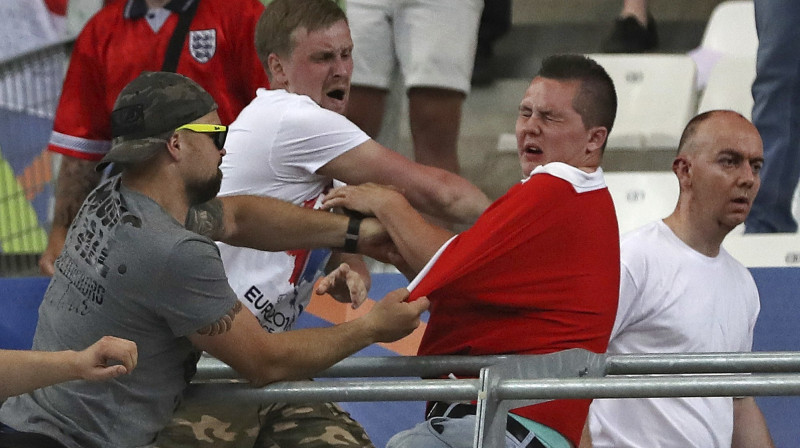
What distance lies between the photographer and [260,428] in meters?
3.25

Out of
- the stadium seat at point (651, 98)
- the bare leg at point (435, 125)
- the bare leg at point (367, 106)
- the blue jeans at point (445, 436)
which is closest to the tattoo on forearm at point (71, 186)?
the bare leg at point (367, 106)

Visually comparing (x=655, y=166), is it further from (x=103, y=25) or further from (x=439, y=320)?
(x=439, y=320)

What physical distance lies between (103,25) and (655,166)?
280cm

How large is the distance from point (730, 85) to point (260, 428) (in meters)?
3.56

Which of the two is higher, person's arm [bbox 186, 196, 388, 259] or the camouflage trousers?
person's arm [bbox 186, 196, 388, 259]

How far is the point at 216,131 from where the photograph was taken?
2.81 m

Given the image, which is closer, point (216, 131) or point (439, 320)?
point (216, 131)

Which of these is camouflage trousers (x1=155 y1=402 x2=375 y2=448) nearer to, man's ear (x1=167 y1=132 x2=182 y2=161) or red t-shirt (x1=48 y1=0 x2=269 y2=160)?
man's ear (x1=167 y1=132 x2=182 y2=161)

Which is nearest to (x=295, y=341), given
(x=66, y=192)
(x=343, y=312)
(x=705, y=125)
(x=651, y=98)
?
(x=705, y=125)

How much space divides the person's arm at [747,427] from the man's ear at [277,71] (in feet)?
5.09

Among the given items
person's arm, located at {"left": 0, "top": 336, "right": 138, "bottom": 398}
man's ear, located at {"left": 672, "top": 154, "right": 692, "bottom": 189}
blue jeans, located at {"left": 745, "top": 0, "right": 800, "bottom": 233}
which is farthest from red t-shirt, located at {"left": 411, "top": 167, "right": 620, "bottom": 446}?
blue jeans, located at {"left": 745, "top": 0, "right": 800, "bottom": 233}

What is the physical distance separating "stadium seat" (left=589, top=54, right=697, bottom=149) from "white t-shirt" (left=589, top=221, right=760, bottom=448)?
2.42 metres

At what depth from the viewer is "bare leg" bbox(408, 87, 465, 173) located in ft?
16.1

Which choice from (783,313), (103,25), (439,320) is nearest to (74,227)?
(439,320)
